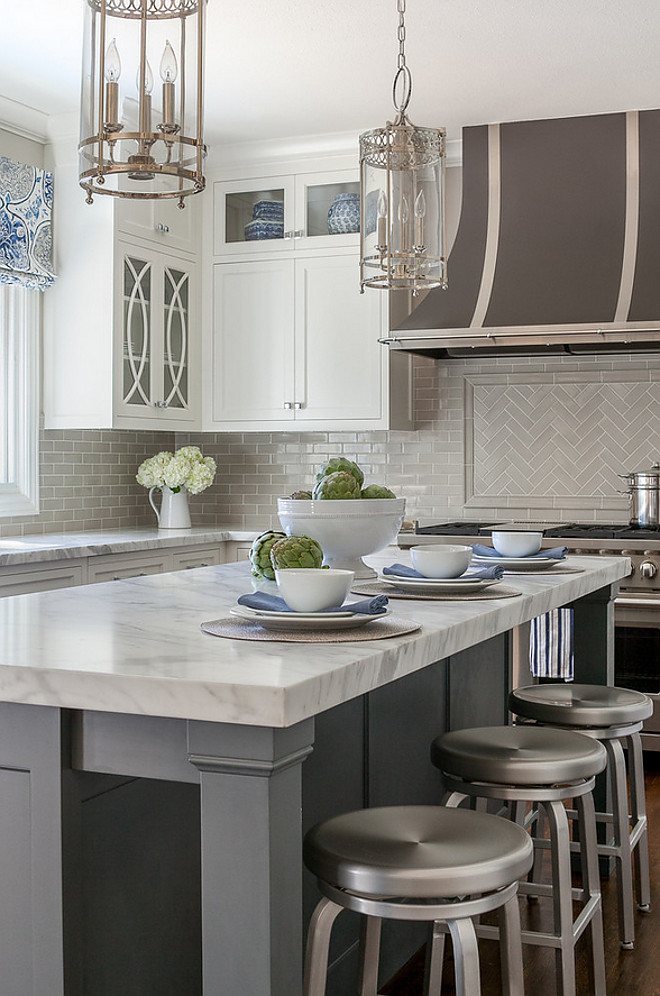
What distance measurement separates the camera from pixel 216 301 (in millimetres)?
5535

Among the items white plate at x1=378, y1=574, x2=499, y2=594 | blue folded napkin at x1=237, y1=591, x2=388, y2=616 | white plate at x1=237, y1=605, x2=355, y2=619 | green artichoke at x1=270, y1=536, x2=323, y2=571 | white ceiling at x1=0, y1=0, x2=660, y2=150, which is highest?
white ceiling at x1=0, y1=0, x2=660, y2=150

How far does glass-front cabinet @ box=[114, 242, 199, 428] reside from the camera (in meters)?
4.94

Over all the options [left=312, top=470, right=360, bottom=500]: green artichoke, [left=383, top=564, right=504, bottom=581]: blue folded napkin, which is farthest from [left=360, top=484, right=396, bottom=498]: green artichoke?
[left=383, top=564, right=504, bottom=581]: blue folded napkin

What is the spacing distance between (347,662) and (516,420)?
3.98 meters

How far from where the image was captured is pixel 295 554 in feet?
6.50

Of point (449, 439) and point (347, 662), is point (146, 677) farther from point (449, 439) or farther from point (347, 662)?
point (449, 439)

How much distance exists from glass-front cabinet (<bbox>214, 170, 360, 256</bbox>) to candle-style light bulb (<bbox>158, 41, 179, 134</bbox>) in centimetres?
301

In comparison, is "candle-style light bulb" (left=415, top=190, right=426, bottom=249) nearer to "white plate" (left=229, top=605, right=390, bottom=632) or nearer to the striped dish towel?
"white plate" (left=229, top=605, right=390, bottom=632)

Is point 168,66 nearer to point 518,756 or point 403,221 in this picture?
point 403,221

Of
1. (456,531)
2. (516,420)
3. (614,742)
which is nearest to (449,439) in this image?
(516,420)

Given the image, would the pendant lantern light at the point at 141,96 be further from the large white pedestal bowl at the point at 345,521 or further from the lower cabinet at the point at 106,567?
the lower cabinet at the point at 106,567

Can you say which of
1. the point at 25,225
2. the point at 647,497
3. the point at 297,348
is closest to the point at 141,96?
the point at 25,225

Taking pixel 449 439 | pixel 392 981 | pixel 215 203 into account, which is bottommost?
pixel 392 981

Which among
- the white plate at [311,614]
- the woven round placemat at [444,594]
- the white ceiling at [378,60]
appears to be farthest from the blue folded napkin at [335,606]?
the white ceiling at [378,60]
